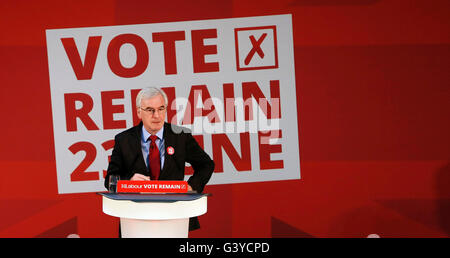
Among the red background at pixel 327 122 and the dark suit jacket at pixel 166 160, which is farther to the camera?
the red background at pixel 327 122

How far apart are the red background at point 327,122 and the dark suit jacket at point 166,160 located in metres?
1.57

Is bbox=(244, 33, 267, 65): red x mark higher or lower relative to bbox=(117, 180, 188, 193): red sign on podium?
higher

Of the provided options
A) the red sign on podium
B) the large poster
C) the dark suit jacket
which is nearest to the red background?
the large poster

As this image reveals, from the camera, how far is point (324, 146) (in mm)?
4441

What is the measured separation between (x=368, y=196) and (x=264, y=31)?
5.72 ft

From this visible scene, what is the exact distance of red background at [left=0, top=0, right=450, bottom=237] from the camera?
441cm

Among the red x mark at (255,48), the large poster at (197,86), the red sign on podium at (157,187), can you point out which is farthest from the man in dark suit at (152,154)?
the red x mark at (255,48)

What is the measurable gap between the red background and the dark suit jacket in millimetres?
1570

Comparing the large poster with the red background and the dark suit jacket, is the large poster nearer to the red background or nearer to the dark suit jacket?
the red background

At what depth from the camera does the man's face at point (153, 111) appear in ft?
8.64

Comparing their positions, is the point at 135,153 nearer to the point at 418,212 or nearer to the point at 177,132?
the point at 177,132

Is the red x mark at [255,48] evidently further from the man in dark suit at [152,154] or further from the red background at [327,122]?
the man in dark suit at [152,154]

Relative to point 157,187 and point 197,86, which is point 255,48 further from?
point 157,187
